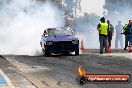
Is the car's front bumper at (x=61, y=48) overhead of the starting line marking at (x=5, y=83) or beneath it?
overhead

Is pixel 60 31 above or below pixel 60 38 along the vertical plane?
above

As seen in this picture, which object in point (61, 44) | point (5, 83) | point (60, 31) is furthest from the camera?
point (60, 31)

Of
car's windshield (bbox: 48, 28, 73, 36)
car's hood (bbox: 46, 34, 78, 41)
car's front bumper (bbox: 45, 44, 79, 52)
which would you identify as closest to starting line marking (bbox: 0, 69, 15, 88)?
car's front bumper (bbox: 45, 44, 79, 52)

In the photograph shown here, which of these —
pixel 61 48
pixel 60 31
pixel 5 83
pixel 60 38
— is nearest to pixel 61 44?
pixel 61 48

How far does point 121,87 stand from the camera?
991 centimetres

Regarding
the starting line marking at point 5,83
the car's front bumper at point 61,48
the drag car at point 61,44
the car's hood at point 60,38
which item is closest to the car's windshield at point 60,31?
the car's hood at point 60,38

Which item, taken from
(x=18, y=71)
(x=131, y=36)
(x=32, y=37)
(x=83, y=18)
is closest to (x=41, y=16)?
(x=32, y=37)

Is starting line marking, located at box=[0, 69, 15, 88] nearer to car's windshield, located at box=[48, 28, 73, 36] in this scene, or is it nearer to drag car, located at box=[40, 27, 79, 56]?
drag car, located at box=[40, 27, 79, 56]

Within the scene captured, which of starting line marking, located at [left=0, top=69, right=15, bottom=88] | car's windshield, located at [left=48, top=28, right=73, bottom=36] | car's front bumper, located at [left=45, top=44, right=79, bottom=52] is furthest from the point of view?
car's windshield, located at [left=48, top=28, right=73, bottom=36]

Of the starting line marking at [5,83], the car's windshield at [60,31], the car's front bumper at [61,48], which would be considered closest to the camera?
the starting line marking at [5,83]

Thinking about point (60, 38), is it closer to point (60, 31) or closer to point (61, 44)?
point (61, 44)

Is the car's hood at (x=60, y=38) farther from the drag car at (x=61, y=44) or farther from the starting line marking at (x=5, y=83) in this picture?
the starting line marking at (x=5, y=83)

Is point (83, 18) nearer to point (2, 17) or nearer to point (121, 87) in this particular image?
point (2, 17)

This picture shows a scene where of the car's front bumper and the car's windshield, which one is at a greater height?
the car's windshield
